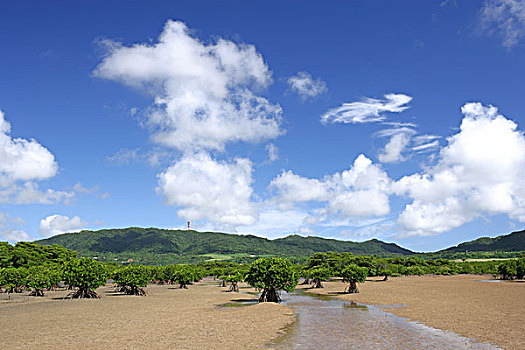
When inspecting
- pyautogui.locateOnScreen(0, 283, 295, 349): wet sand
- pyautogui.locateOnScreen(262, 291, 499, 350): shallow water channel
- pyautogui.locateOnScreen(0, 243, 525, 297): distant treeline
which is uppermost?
pyautogui.locateOnScreen(0, 243, 525, 297): distant treeline

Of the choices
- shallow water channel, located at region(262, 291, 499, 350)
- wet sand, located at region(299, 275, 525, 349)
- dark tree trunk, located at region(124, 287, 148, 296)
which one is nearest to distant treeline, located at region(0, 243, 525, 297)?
dark tree trunk, located at region(124, 287, 148, 296)

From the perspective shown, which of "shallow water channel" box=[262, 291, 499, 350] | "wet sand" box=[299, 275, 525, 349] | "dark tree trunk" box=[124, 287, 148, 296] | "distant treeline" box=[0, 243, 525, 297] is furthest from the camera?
"dark tree trunk" box=[124, 287, 148, 296]

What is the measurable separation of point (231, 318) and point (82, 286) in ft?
128

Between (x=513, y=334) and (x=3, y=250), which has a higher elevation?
(x=3, y=250)

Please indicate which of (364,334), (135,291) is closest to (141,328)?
(364,334)

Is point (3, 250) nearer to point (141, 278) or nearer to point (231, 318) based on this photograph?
point (141, 278)

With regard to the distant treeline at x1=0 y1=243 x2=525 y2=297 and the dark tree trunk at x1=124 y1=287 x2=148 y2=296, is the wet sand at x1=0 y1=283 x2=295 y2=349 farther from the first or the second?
the dark tree trunk at x1=124 y1=287 x2=148 y2=296

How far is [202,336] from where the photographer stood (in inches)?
1145

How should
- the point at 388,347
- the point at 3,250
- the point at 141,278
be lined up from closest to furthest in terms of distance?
the point at 388,347, the point at 141,278, the point at 3,250

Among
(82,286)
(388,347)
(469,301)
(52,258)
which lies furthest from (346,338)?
(52,258)

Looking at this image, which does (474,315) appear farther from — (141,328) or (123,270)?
(123,270)

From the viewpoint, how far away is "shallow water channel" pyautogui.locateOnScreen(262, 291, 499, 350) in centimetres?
2569

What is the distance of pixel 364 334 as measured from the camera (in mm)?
29656

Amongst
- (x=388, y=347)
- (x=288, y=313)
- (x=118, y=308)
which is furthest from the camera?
(x=118, y=308)
